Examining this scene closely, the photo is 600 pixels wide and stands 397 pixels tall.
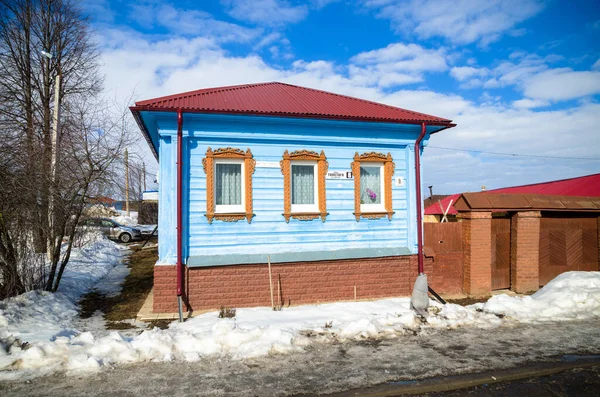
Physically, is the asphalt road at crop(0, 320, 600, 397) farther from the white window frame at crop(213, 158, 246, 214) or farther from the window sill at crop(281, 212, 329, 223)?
the white window frame at crop(213, 158, 246, 214)

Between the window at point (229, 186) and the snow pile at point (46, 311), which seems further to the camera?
the window at point (229, 186)

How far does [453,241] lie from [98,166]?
798cm

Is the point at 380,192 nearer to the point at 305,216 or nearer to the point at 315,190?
the point at 315,190

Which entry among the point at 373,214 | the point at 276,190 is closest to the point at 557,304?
the point at 373,214

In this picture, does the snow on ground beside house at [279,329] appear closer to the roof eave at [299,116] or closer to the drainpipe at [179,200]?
the drainpipe at [179,200]

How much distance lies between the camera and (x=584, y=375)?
4.40m

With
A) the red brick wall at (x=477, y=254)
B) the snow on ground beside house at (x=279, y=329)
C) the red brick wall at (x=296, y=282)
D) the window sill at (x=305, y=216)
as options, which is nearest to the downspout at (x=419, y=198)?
the red brick wall at (x=296, y=282)

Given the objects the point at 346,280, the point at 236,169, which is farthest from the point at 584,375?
the point at 236,169

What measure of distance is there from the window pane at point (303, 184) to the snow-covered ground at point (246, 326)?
2.22 meters

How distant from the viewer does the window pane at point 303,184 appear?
784cm

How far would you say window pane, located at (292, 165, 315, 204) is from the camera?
784cm

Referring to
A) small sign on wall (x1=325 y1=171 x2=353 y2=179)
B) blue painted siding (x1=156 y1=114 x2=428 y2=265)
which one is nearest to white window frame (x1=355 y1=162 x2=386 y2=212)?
blue painted siding (x1=156 y1=114 x2=428 y2=265)

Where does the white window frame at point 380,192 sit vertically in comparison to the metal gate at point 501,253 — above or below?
above

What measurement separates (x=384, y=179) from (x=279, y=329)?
14.2 feet
